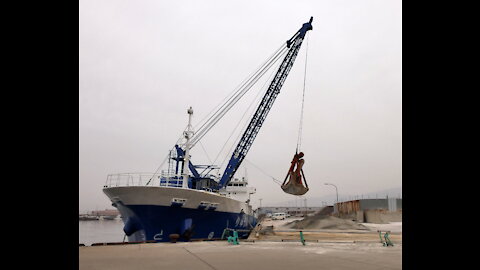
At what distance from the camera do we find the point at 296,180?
2903cm

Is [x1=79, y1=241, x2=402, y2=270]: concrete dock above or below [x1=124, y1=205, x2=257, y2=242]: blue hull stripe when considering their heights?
above

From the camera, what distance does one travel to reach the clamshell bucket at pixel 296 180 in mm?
28734

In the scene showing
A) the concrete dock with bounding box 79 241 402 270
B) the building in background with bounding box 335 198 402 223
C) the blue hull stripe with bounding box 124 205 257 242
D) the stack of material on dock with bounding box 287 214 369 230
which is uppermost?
the concrete dock with bounding box 79 241 402 270

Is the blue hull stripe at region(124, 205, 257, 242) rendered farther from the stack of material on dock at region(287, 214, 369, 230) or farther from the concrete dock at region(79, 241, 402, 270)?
the stack of material on dock at region(287, 214, 369, 230)

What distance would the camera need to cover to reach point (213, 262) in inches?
421

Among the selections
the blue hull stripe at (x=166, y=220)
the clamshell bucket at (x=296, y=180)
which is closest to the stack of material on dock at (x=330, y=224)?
the clamshell bucket at (x=296, y=180)

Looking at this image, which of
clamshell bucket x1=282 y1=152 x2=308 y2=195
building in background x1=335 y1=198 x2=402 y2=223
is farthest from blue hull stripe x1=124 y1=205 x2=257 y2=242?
building in background x1=335 y1=198 x2=402 y2=223

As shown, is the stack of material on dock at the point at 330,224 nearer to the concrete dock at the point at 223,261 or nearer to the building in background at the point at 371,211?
the building in background at the point at 371,211

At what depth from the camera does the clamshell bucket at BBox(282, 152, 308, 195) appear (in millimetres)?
28734
